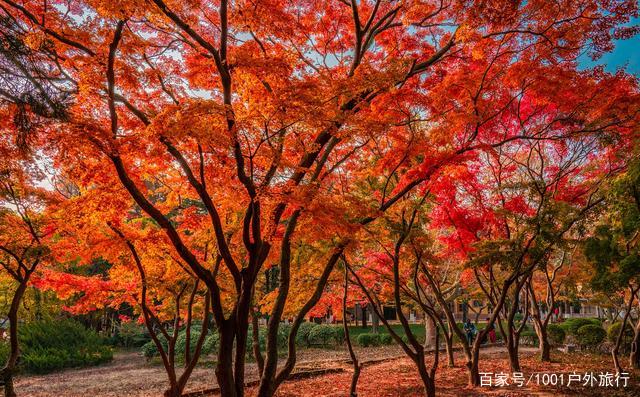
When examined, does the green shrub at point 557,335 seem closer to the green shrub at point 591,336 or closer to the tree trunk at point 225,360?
the green shrub at point 591,336

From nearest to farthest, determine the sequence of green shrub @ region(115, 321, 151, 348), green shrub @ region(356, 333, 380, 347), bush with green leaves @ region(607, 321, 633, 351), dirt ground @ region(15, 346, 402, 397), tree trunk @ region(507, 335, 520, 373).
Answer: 1. tree trunk @ region(507, 335, 520, 373)
2. dirt ground @ region(15, 346, 402, 397)
3. bush with green leaves @ region(607, 321, 633, 351)
4. green shrub @ region(356, 333, 380, 347)
5. green shrub @ region(115, 321, 151, 348)

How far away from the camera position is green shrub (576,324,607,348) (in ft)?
58.5

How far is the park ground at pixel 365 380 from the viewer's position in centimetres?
986

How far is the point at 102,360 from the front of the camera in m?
20.7

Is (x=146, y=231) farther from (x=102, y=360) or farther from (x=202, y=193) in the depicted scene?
(x=102, y=360)

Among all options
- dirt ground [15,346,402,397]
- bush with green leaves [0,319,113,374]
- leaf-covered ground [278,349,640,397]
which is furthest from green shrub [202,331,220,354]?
leaf-covered ground [278,349,640,397]

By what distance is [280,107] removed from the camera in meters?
5.71

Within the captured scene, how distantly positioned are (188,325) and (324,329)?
14.4 meters

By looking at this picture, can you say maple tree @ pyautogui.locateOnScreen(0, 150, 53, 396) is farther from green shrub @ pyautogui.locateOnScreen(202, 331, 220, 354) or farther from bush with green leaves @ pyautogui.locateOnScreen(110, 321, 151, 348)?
bush with green leaves @ pyautogui.locateOnScreen(110, 321, 151, 348)

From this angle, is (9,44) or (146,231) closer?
(9,44)

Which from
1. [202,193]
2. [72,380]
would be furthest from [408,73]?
[72,380]

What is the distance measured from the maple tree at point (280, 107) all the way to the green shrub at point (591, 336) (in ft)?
34.6

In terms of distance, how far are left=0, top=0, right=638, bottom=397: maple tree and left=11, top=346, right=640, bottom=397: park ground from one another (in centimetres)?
159

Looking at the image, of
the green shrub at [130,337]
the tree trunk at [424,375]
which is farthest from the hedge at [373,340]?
the tree trunk at [424,375]
